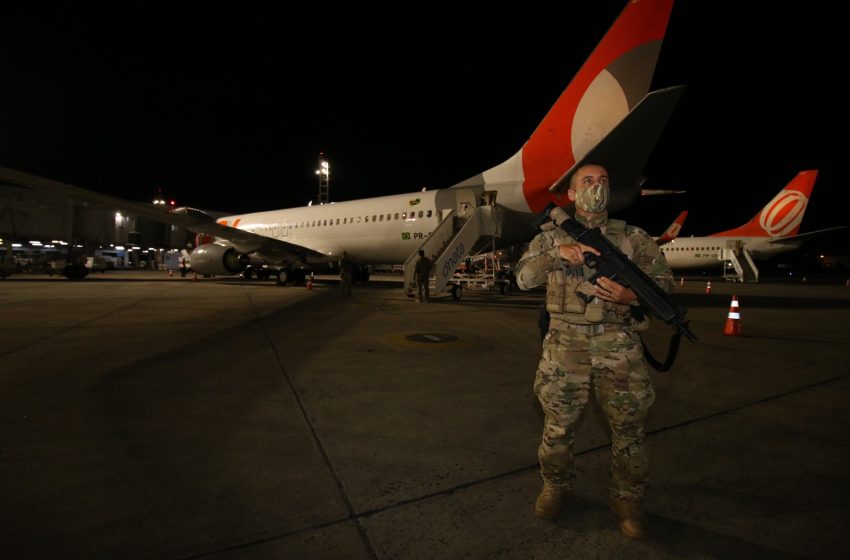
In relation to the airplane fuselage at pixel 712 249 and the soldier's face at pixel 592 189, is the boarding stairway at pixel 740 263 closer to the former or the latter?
the airplane fuselage at pixel 712 249

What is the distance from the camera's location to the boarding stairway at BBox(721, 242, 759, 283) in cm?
2906

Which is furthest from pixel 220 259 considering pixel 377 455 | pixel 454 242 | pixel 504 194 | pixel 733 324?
pixel 733 324

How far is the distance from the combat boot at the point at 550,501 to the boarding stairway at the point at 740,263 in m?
33.5

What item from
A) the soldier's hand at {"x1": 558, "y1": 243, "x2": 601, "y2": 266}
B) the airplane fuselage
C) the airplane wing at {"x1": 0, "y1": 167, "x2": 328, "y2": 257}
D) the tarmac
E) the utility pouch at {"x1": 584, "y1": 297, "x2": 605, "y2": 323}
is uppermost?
the airplane fuselage

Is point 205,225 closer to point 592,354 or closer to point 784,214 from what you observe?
point 592,354

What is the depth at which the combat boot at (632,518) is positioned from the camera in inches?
87.0

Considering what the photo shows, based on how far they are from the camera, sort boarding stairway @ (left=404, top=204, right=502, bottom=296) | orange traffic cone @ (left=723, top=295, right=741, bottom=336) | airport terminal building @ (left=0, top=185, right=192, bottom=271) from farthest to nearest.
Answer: airport terminal building @ (left=0, top=185, right=192, bottom=271) → boarding stairway @ (left=404, top=204, right=502, bottom=296) → orange traffic cone @ (left=723, top=295, right=741, bottom=336)

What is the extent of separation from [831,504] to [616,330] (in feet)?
5.24

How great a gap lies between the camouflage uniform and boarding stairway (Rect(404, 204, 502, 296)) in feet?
31.4

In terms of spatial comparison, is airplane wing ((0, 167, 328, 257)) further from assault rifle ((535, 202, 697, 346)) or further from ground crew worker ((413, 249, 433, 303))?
assault rifle ((535, 202, 697, 346))

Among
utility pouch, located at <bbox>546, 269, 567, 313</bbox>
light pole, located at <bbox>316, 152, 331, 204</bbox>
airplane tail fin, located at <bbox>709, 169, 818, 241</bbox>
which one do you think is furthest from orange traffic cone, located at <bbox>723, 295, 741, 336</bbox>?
light pole, located at <bbox>316, 152, 331, 204</bbox>

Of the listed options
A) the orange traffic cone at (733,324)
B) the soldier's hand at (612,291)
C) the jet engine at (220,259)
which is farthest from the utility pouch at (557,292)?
the jet engine at (220,259)

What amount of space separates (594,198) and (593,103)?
9897 mm

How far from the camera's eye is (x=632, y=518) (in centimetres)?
224
